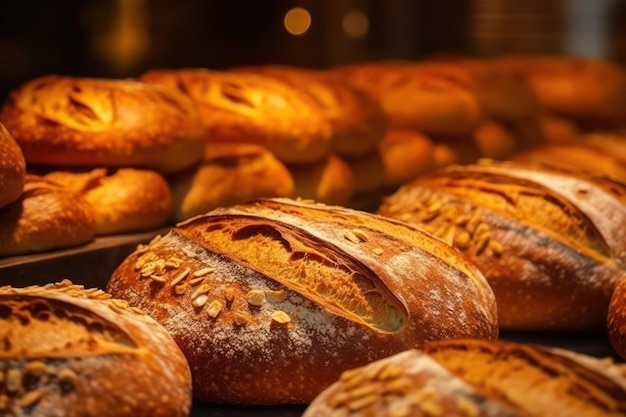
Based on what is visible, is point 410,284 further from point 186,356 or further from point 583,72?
point 583,72

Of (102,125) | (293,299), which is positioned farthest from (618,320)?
(102,125)

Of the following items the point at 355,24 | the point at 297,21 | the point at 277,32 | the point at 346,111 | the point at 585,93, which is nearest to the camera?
the point at 346,111

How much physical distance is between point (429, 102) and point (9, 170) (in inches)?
81.9

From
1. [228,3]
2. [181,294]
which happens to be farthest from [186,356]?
[228,3]

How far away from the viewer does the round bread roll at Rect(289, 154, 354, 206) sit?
3.30 metres

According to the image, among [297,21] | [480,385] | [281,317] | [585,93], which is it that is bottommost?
[585,93]

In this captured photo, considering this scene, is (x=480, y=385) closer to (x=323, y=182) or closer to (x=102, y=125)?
(x=102, y=125)

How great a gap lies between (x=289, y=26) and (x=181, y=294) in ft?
14.1

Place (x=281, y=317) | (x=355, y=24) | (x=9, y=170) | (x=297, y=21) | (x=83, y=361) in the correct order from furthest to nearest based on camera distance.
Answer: (x=355, y=24) < (x=297, y=21) < (x=9, y=170) < (x=281, y=317) < (x=83, y=361)

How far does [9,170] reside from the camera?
2.25 metres

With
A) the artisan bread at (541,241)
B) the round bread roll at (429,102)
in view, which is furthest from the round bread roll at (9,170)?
the round bread roll at (429,102)

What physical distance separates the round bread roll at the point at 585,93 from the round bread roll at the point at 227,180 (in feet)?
7.44

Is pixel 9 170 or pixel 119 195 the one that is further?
pixel 119 195

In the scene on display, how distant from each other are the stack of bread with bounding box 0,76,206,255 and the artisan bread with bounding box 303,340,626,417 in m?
1.16
